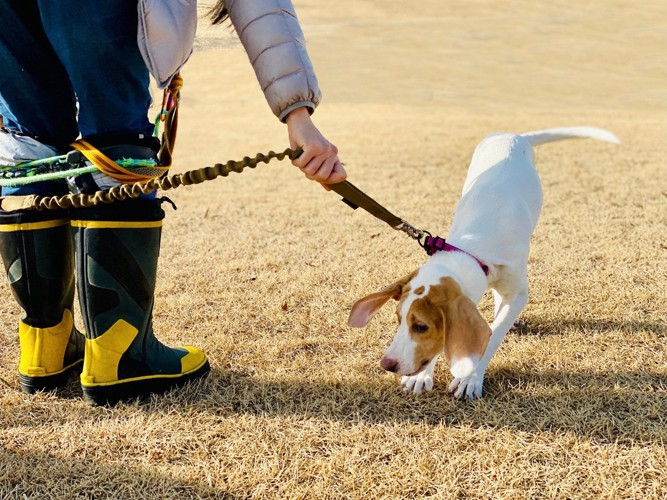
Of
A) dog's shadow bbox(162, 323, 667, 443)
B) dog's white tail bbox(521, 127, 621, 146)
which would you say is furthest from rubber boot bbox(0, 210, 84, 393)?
dog's white tail bbox(521, 127, 621, 146)

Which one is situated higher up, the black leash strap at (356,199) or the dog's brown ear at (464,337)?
the black leash strap at (356,199)

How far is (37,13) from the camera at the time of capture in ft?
5.85

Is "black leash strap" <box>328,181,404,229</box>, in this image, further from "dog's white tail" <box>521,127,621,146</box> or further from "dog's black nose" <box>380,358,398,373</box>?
"dog's white tail" <box>521,127,621,146</box>

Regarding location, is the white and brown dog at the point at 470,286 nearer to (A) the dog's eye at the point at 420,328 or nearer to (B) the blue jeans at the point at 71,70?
(A) the dog's eye at the point at 420,328

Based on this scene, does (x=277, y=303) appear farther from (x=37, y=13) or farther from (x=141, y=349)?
(x=37, y=13)

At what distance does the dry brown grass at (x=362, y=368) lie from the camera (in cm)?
171

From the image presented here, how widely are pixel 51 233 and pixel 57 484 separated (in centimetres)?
73

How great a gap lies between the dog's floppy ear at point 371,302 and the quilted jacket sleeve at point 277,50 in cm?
67

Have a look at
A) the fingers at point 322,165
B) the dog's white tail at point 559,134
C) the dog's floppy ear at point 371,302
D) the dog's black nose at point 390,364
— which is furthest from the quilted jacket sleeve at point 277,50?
the dog's white tail at point 559,134

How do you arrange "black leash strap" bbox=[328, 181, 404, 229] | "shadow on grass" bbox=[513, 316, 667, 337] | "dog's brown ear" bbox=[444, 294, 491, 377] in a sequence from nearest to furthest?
"dog's brown ear" bbox=[444, 294, 491, 377] → "black leash strap" bbox=[328, 181, 404, 229] → "shadow on grass" bbox=[513, 316, 667, 337]

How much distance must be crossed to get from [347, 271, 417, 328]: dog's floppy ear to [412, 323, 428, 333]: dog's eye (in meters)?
0.15

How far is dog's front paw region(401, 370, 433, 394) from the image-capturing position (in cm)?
214

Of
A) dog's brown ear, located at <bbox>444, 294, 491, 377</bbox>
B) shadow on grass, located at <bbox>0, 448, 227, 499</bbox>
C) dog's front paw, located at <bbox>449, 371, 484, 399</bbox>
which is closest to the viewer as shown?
shadow on grass, located at <bbox>0, 448, 227, 499</bbox>

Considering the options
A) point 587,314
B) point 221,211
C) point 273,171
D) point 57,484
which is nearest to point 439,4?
point 273,171
